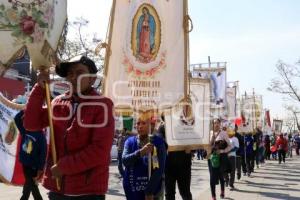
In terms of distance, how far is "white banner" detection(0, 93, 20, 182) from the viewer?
9.41 m

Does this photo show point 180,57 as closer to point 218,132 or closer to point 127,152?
point 127,152

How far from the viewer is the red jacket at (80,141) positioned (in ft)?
11.7

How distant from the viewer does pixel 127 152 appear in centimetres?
593

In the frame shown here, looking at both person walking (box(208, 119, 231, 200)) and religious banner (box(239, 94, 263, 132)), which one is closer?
person walking (box(208, 119, 231, 200))

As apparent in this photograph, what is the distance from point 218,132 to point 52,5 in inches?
365

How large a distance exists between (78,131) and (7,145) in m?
6.29

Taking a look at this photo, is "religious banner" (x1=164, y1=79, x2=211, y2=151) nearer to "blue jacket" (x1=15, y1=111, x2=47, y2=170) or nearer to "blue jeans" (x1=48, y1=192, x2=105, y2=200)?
"blue jacket" (x1=15, y1=111, x2=47, y2=170)

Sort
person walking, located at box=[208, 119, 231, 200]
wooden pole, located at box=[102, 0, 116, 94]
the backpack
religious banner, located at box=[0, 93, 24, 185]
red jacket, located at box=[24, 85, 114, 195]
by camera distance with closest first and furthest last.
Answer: red jacket, located at box=[24, 85, 114, 195] → wooden pole, located at box=[102, 0, 116, 94] → religious banner, located at box=[0, 93, 24, 185] → person walking, located at box=[208, 119, 231, 200] → the backpack

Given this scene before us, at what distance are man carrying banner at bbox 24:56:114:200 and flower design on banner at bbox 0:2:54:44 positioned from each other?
11.2 inches

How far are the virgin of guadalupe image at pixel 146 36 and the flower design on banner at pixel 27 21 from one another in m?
3.18

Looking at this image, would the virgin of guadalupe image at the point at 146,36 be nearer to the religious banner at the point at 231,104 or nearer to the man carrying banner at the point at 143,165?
the man carrying banner at the point at 143,165

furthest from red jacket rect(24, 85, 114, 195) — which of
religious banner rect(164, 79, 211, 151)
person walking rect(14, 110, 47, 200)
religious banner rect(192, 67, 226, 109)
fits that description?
religious banner rect(192, 67, 226, 109)

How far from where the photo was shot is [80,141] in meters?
3.63

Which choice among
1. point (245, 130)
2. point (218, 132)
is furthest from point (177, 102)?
point (245, 130)
